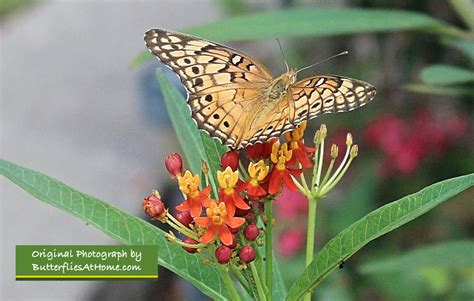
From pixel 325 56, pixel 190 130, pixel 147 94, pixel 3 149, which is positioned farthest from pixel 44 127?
pixel 190 130

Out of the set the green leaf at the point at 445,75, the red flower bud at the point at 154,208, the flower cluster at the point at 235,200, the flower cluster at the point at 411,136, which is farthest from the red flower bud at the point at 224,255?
the flower cluster at the point at 411,136

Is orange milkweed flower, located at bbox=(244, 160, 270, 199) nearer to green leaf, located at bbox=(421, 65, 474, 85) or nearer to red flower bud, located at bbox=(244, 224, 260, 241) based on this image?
red flower bud, located at bbox=(244, 224, 260, 241)

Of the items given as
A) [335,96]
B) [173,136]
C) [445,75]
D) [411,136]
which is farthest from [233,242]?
[173,136]

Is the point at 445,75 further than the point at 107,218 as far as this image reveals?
Yes

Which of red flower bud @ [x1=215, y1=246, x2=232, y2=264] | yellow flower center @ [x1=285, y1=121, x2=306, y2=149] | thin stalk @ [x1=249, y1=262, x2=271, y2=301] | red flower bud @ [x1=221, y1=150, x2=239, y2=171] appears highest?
yellow flower center @ [x1=285, y1=121, x2=306, y2=149]

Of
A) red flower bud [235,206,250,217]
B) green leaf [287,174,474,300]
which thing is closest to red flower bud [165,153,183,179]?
red flower bud [235,206,250,217]

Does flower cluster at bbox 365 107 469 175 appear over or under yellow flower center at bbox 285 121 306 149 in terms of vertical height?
over

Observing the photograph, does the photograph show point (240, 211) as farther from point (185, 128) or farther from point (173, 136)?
point (173, 136)
